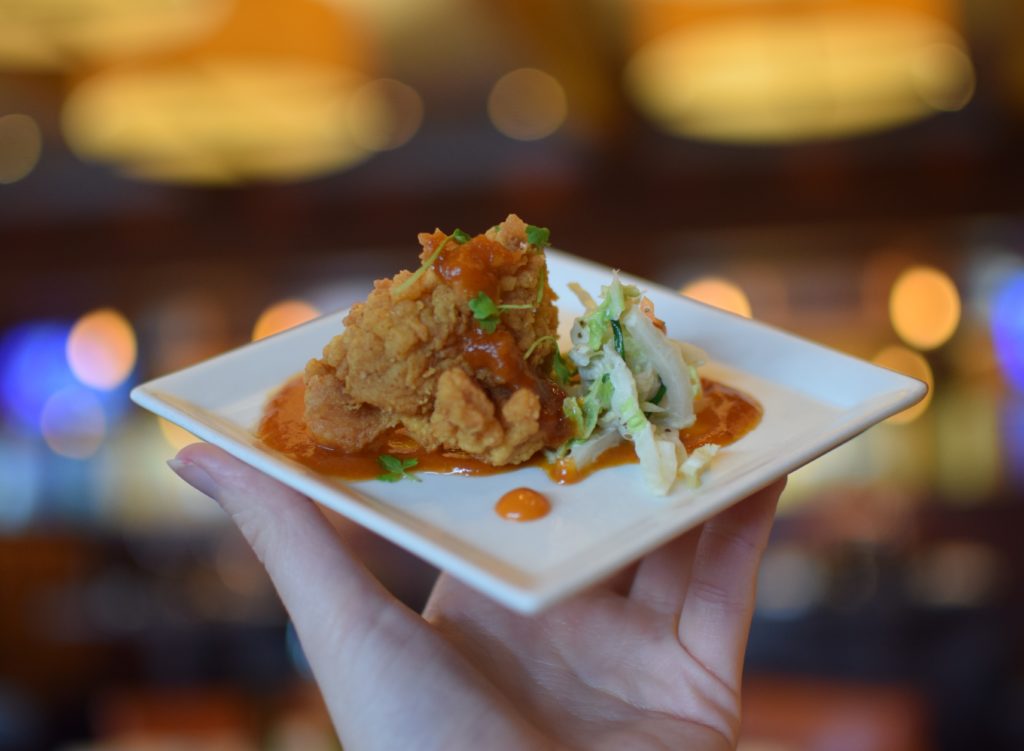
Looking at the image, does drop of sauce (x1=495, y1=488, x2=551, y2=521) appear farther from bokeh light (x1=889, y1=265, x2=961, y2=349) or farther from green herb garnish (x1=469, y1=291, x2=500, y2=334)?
bokeh light (x1=889, y1=265, x2=961, y2=349)

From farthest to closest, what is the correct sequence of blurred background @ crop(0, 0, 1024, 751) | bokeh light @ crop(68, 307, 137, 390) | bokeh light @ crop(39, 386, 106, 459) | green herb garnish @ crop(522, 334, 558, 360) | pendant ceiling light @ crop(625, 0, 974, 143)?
bokeh light @ crop(68, 307, 137, 390) → bokeh light @ crop(39, 386, 106, 459) → blurred background @ crop(0, 0, 1024, 751) → pendant ceiling light @ crop(625, 0, 974, 143) → green herb garnish @ crop(522, 334, 558, 360)

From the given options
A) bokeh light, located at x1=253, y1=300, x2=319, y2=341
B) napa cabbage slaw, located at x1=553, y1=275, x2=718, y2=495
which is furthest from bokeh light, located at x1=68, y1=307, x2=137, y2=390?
napa cabbage slaw, located at x1=553, y1=275, x2=718, y2=495

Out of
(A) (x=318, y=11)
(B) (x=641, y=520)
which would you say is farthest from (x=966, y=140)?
(B) (x=641, y=520)

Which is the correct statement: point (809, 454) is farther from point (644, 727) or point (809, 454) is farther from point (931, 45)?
point (931, 45)

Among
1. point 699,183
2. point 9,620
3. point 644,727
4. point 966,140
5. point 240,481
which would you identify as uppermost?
point 966,140

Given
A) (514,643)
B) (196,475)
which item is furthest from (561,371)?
(196,475)

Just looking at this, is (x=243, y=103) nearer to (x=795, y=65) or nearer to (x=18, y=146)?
(x=18, y=146)
